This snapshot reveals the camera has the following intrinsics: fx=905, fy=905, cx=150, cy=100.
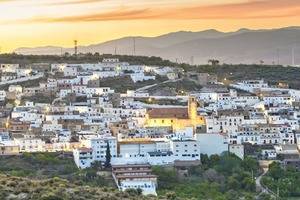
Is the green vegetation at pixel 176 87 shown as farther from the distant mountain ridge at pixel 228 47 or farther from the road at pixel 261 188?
the distant mountain ridge at pixel 228 47

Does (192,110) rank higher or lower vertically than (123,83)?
lower

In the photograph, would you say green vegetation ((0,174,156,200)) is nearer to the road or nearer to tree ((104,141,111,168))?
the road

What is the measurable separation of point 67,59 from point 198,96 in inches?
633

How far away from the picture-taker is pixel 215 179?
28.0 meters

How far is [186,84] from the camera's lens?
153 ft

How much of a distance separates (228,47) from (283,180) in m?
117

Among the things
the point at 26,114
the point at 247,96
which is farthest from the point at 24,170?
the point at 247,96

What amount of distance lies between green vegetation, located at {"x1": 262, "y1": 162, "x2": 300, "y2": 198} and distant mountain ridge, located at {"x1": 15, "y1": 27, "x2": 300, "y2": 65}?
8530 centimetres

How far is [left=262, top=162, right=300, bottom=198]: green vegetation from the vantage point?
89.2ft

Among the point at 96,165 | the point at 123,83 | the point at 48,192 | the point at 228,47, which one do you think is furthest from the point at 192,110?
the point at 228,47

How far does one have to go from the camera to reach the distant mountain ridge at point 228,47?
125 metres

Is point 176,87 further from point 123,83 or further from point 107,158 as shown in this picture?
point 107,158

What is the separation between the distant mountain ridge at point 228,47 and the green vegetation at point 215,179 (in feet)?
277

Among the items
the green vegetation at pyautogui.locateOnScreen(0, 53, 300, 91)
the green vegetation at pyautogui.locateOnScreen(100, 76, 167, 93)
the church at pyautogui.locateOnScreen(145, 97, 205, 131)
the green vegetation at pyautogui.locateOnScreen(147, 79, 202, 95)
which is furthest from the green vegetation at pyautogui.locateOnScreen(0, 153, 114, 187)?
the green vegetation at pyautogui.locateOnScreen(0, 53, 300, 91)
